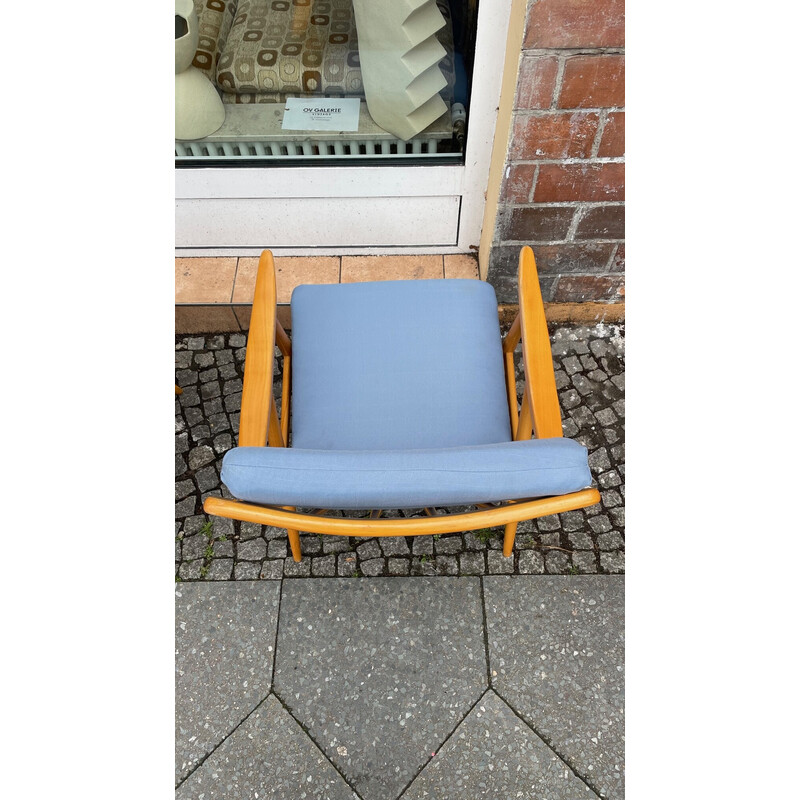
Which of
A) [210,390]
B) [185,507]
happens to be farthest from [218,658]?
[210,390]

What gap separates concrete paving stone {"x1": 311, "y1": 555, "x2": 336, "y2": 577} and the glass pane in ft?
4.39

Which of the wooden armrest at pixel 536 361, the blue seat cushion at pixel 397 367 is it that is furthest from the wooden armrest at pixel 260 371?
the wooden armrest at pixel 536 361

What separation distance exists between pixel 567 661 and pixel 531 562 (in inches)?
11.4

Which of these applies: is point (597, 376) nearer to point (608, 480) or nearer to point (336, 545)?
point (608, 480)

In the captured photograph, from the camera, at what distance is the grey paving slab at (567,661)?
1.49m

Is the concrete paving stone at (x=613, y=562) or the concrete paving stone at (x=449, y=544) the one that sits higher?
the concrete paving stone at (x=613, y=562)

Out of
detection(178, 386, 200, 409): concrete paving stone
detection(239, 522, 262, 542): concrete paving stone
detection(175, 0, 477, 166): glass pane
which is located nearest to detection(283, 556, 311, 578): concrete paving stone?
detection(239, 522, 262, 542): concrete paving stone

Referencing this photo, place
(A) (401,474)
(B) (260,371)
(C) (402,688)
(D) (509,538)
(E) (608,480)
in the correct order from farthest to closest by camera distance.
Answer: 1. (E) (608,480)
2. (D) (509,538)
3. (C) (402,688)
4. (B) (260,371)
5. (A) (401,474)

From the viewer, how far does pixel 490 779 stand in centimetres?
146

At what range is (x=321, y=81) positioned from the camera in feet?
6.16

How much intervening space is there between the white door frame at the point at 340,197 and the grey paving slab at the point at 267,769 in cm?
164

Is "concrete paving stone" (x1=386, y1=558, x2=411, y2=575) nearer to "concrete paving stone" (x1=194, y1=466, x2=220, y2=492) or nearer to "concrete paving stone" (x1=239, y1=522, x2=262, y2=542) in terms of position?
"concrete paving stone" (x1=239, y1=522, x2=262, y2=542)

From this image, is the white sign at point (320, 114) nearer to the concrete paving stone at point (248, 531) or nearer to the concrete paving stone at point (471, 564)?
the concrete paving stone at point (248, 531)

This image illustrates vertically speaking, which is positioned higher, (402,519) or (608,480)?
(402,519)
